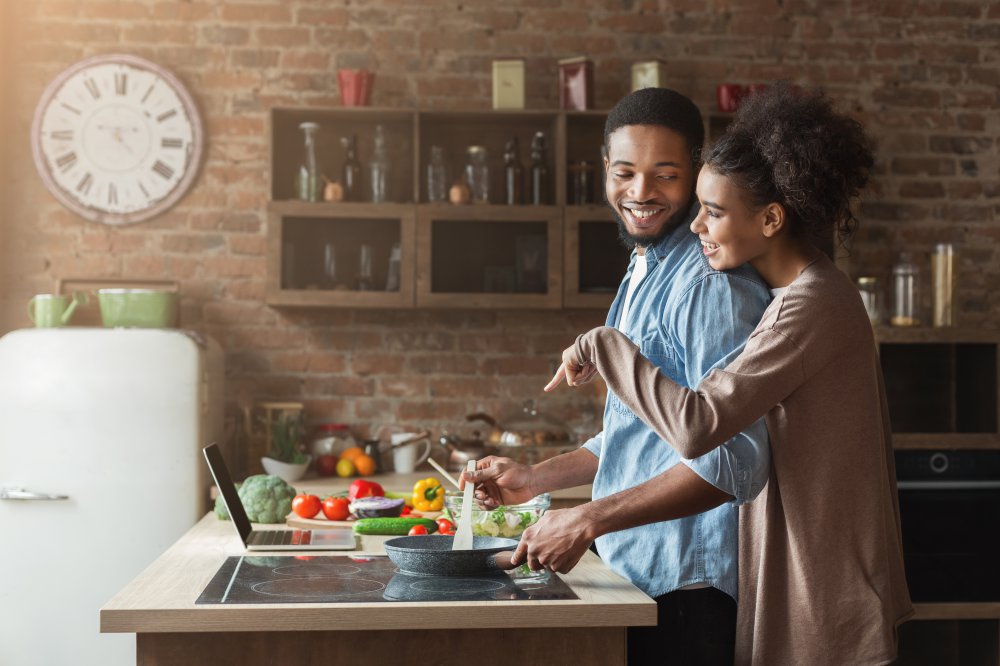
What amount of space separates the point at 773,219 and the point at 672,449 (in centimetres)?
42

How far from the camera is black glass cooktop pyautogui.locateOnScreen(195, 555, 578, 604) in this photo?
176 centimetres

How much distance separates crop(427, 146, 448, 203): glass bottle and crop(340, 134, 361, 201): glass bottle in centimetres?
26

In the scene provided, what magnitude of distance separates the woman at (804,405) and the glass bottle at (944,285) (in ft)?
7.92

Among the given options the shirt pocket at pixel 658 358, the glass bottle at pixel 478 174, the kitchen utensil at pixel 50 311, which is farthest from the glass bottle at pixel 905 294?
the kitchen utensil at pixel 50 311

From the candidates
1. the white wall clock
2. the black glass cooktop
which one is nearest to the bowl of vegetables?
the black glass cooktop

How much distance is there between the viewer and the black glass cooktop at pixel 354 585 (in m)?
1.76

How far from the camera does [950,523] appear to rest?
12.1 ft

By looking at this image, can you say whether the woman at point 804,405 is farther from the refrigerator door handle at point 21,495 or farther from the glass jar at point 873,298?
the refrigerator door handle at point 21,495

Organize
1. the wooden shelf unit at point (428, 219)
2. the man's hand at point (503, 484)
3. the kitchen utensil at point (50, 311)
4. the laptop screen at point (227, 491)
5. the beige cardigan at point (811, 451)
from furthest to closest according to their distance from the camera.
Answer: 1. the wooden shelf unit at point (428, 219)
2. the kitchen utensil at point (50, 311)
3. the laptop screen at point (227, 491)
4. the man's hand at point (503, 484)
5. the beige cardigan at point (811, 451)

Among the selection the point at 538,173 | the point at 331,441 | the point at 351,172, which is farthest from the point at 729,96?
the point at 331,441

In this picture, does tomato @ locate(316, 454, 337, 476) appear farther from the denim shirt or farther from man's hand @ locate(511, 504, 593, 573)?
man's hand @ locate(511, 504, 593, 573)

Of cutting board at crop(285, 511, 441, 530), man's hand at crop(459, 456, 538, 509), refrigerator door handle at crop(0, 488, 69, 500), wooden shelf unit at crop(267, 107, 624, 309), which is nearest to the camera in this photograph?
man's hand at crop(459, 456, 538, 509)

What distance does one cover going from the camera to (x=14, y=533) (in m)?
3.52

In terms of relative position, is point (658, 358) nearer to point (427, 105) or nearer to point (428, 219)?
point (428, 219)
